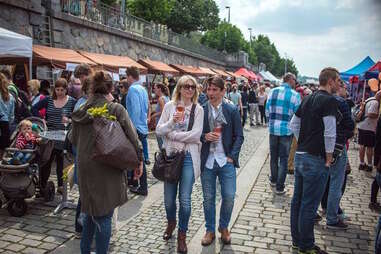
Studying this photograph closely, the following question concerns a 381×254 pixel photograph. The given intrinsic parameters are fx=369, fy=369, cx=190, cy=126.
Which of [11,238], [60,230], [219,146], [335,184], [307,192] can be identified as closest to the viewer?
[307,192]

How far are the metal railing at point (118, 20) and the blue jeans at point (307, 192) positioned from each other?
40.0 ft

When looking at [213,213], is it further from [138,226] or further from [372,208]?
[372,208]

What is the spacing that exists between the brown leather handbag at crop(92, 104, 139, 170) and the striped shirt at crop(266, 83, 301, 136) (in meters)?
3.87

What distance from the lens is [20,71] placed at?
31.8ft

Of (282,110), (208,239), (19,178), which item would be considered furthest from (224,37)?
(208,239)

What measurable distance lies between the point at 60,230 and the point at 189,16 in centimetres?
4336

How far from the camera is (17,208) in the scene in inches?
194

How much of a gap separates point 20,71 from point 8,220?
6.00 metres

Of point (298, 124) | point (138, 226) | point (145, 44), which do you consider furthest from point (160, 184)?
point (145, 44)

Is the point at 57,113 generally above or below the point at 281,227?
above

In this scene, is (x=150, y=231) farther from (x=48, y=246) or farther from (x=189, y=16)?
(x=189, y=16)

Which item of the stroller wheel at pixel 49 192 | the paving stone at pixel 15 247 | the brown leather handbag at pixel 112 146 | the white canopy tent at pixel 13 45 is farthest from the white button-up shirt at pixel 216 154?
the white canopy tent at pixel 13 45

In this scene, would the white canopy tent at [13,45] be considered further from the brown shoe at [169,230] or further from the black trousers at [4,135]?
the brown shoe at [169,230]

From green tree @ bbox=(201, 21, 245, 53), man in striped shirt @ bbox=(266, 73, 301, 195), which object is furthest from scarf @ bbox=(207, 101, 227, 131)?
green tree @ bbox=(201, 21, 245, 53)
